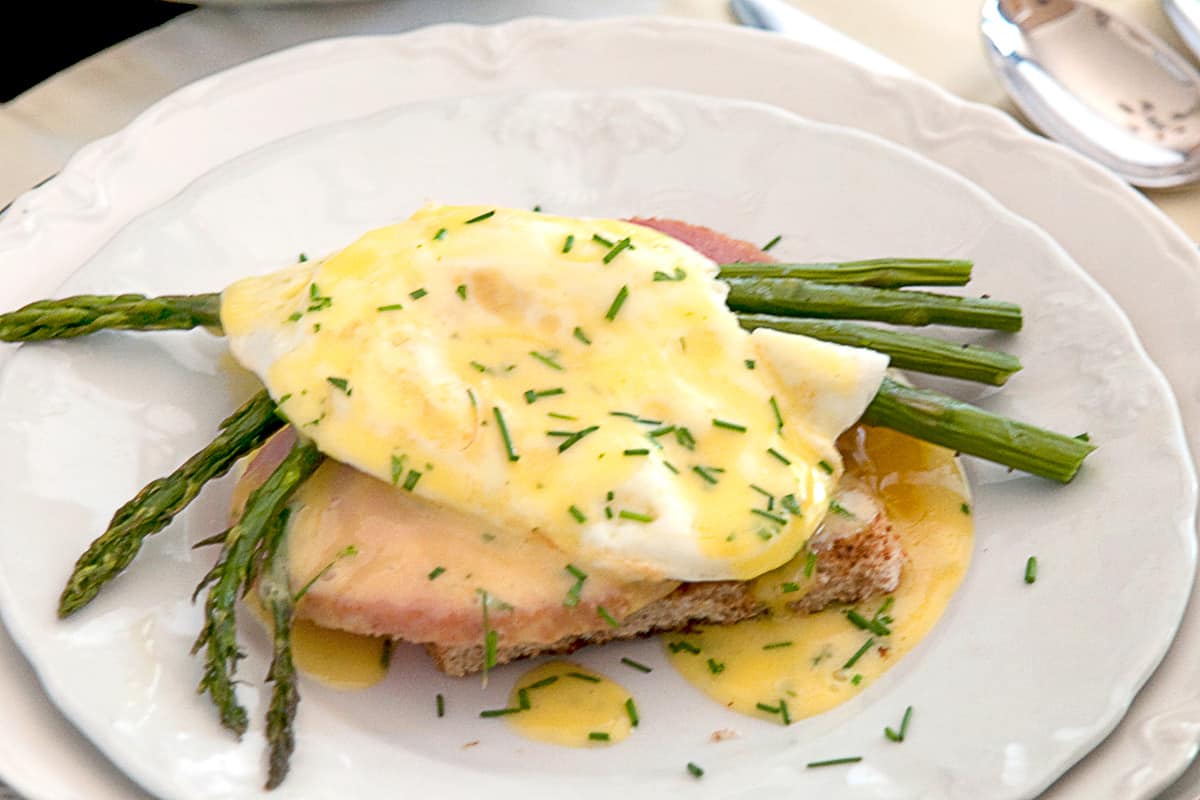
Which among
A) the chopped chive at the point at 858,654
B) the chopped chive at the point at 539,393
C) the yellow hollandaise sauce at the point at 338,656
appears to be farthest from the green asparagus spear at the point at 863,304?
the yellow hollandaise sauce at the point at 338,656

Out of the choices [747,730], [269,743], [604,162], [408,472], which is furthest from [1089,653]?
[604,162]

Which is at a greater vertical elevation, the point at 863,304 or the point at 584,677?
the point at 863,304

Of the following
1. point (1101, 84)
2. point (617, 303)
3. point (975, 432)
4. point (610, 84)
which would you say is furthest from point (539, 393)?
point (1101, 84)

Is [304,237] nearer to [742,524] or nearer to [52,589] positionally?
[52,589]

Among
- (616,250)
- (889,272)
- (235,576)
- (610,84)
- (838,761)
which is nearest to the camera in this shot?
(838,761)

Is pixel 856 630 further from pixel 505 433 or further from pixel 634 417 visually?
pixel 505 433

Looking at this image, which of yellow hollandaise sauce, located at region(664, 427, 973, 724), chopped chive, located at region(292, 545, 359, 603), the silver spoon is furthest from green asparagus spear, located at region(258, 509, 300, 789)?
the silver spoon

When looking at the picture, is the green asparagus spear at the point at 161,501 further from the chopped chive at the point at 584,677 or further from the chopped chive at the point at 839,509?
the chopped chive at the point at 839,509
